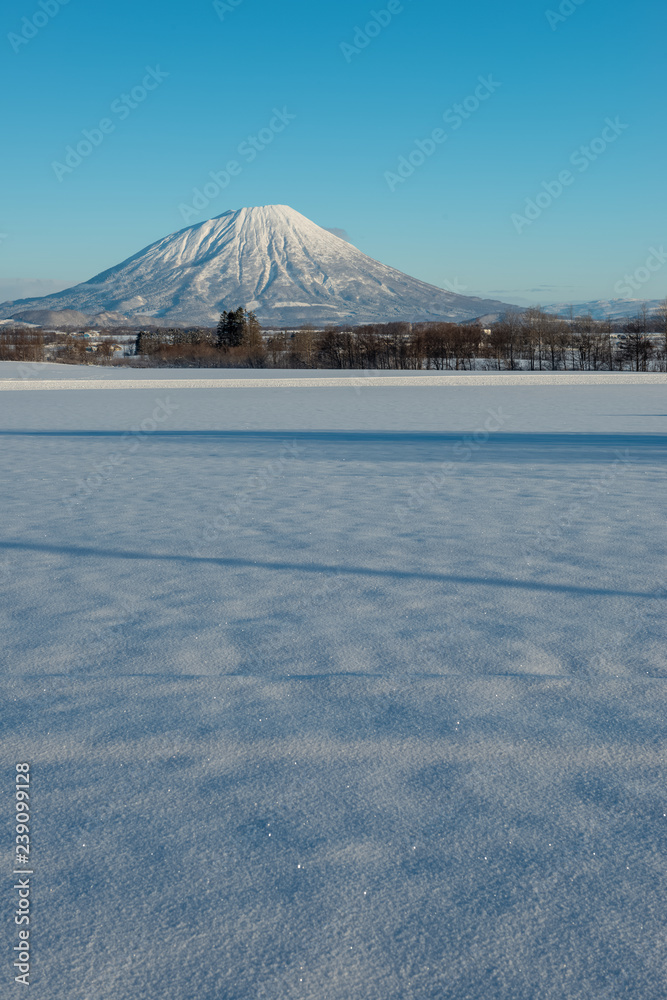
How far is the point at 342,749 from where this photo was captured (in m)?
2.88

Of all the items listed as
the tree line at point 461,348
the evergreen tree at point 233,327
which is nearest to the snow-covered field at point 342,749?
the tree line at point 461,348

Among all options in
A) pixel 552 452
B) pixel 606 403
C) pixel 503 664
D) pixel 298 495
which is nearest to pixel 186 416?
pixel 552 452

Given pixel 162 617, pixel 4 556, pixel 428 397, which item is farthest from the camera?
pixel 428 397

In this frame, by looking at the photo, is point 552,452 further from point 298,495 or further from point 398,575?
point 398,575

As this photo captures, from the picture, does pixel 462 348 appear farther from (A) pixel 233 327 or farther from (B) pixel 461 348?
(A) pixel 233 327

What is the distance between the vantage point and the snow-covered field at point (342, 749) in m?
1.96

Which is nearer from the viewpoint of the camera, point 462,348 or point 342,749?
point 342,749

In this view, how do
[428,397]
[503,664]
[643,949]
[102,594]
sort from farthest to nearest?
[428,397], [102,594], [503,664], [643,949]

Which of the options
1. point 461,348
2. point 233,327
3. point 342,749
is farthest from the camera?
point 233,327

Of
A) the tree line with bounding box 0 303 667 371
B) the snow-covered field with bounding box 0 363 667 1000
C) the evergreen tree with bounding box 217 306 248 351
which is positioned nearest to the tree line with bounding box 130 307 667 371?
the tree line with bounding box 0 303 667 371

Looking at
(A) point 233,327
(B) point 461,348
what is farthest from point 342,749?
(A) point 233,327

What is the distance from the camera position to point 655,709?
3191 millimetres

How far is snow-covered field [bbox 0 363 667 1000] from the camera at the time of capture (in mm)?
1962

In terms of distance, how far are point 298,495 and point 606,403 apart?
1771 centimetres
